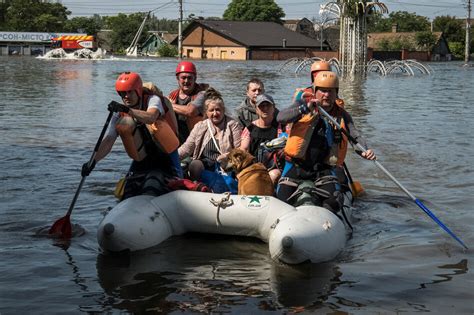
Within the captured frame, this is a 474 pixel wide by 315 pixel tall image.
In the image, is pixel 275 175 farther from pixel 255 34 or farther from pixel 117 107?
pixel 255 34

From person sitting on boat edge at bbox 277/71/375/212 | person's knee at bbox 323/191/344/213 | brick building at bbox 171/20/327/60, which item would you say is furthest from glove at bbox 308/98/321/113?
brick building at bbox 171/20/327/60

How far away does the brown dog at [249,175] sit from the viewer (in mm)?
7332

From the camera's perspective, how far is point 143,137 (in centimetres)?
719

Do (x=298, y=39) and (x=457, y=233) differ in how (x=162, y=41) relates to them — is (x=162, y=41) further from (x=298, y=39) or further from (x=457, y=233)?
(x=457, y=233)

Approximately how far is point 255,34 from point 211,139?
7378cm

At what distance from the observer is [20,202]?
A: 9227 mm

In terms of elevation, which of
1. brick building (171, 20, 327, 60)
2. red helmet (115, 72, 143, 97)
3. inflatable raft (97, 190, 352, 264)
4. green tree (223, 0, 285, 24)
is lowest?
inflatable raft (97, 190, 352, 264)

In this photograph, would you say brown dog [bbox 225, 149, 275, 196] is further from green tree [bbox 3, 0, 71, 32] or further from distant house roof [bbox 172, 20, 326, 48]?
green tree [bbox 3, 0, 71, 32]

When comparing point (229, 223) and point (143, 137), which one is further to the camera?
point (143, 137)

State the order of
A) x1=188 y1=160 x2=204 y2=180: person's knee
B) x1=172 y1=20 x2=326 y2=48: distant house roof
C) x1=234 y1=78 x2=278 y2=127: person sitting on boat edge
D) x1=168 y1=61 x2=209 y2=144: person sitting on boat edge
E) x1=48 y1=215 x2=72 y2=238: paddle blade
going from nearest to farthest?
x1=48 y1=215 x2=72 y2=238: paddle blade, x1=188 y1=160 x2=204 y2=180: person's knee, x1=234 y1=78 x2=278 y2=127: person sitting on boat edge, x1=168 y1=61 x2=209 y2=144: person sitting on boat edge, x1=172 y1=20 x2=326 y2=48: distant house roof

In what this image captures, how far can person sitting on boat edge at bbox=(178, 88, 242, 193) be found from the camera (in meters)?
8.16

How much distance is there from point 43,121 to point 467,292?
13955 mm

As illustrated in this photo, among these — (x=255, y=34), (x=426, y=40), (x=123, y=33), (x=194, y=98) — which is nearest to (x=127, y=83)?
(x=194, y=98)

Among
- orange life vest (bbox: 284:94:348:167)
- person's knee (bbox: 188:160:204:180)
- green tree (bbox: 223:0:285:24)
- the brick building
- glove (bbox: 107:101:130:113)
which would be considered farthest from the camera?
green tree (bbox: 223:0:285:24)
